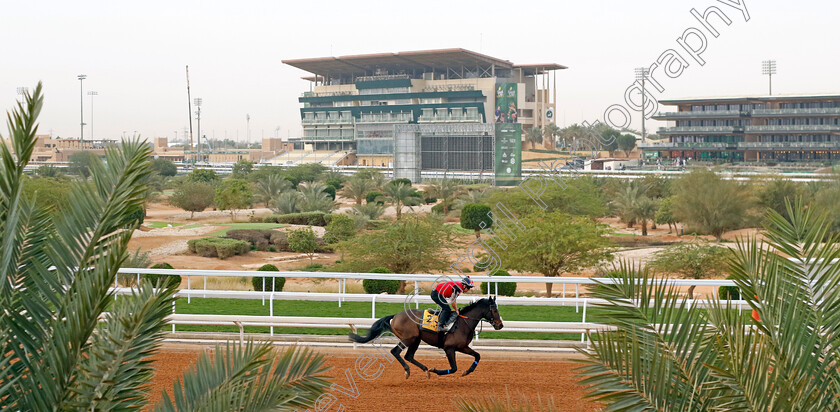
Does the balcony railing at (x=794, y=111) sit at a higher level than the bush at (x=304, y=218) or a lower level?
higher

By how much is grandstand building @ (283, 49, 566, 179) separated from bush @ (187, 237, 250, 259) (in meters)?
69.8

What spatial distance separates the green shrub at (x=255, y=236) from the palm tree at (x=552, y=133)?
272 feet

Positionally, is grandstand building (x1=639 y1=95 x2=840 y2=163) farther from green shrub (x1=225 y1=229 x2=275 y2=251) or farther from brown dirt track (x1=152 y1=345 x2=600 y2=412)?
brown dirt track (x1=152 y1=345 x2=600 y2=412)

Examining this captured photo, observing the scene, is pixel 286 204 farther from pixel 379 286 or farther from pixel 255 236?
pixel 379 286

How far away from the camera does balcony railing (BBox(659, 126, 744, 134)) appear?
7750 centimetres

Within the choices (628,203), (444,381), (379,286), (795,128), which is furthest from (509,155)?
(444,381)

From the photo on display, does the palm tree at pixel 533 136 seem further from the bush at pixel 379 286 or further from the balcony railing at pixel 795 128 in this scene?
the bush at pixel 379 286

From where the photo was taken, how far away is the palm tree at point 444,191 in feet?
164

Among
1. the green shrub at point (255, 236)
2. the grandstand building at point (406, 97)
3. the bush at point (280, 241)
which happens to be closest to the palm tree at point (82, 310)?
the green shrub at point (255, 236)

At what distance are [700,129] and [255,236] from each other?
58.2 metres

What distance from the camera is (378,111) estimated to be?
4476 inches

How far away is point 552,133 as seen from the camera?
114 meters

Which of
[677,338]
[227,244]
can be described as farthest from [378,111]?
[677,338]

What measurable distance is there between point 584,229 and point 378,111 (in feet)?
309
